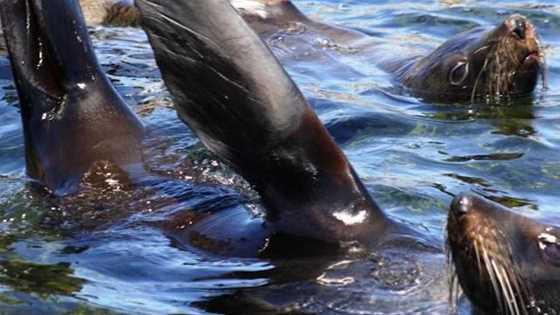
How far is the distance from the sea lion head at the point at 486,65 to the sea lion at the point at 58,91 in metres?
4.00

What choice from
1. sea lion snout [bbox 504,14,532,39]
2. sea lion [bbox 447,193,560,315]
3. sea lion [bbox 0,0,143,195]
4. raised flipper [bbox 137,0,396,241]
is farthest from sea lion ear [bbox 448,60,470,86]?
sea lion [bbox 447,193,560,315]

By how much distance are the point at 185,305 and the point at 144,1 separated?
1273mm

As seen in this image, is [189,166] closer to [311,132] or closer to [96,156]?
[96,156]

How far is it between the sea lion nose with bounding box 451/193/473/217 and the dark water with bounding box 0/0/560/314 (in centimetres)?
40

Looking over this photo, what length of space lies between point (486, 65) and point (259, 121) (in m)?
4.71

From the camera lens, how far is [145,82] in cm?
903

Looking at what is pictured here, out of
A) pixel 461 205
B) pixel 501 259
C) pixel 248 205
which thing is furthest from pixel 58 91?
pixel 501 259

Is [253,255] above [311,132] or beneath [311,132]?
beneath

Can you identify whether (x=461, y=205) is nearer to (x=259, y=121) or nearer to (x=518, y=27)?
(x=259, y=121)

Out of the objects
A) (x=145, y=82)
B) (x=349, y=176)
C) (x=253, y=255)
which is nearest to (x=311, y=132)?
(x=349, y=176)

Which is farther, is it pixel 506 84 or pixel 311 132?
pixel 506 84

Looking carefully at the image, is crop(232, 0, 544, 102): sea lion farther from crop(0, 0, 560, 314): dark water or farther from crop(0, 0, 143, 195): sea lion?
crop(0, 0, 143, 195): sea lion

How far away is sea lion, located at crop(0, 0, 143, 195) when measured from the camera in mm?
→ 5977

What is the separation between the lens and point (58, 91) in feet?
19.9
